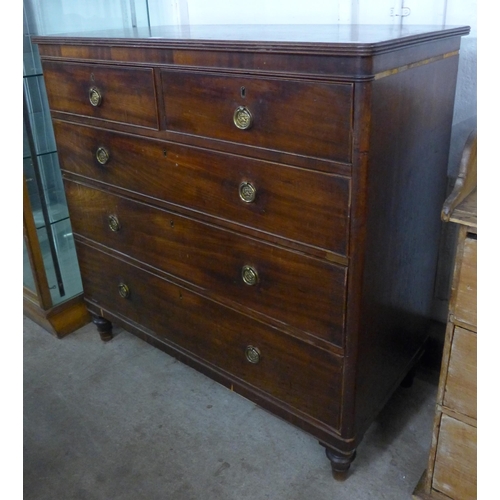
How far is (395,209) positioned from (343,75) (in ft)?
1.26

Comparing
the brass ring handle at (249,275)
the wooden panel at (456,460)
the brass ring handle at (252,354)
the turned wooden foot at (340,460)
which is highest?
the brass ring handle at (249,275)

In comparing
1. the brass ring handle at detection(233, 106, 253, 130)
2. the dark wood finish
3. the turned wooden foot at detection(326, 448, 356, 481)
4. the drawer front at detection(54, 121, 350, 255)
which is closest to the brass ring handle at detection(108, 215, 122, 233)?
the drawer front at detection(54, 121, 350, 255)

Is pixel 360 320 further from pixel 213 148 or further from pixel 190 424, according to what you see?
pixel 190 424

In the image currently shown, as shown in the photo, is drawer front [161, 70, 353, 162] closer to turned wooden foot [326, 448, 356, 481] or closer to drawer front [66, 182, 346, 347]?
drawer front [66, 182, 346, 347]

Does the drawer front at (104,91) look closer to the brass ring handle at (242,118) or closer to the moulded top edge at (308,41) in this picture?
the moulded top edge at (308,41)

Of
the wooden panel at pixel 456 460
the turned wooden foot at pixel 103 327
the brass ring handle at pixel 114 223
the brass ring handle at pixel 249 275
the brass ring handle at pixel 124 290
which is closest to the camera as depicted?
the wooden panel at pixel 456 460

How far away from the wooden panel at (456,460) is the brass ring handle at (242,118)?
0.83 meters

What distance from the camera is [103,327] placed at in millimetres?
2156

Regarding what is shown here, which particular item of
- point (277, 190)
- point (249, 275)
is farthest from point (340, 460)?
point (277, 190)

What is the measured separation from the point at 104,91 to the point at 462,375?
3.97 feet

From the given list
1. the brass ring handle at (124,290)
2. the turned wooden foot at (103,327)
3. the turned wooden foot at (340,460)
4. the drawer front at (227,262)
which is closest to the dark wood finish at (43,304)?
the turned wooden foot at (103,327)

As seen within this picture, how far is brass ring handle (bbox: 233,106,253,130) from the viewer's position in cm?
121

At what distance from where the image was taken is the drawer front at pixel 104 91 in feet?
4.71
